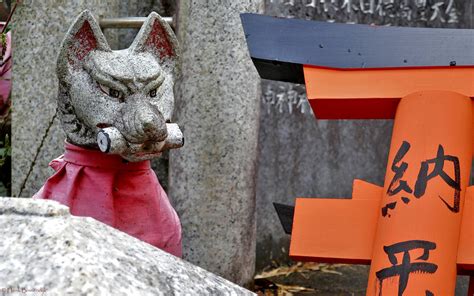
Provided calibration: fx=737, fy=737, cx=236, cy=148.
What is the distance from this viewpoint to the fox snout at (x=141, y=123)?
229 cm

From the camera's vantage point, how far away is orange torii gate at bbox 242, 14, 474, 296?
1.93 meters

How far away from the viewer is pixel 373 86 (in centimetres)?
211

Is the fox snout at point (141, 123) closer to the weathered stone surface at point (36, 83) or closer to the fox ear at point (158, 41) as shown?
the fox ear at point (158, 41)

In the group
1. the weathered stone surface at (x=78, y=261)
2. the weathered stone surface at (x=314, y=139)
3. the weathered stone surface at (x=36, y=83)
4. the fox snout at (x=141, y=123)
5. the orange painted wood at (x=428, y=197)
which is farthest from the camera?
the weathered stone surface at (x=314, y=139)

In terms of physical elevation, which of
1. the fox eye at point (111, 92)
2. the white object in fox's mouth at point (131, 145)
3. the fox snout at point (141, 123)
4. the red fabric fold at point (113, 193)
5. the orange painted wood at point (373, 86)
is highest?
the orange painted wood at point (373, 86)

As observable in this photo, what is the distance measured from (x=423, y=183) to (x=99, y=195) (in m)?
1.08

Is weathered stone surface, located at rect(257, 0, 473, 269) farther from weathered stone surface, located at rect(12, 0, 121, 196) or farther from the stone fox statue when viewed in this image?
the stone fox statue

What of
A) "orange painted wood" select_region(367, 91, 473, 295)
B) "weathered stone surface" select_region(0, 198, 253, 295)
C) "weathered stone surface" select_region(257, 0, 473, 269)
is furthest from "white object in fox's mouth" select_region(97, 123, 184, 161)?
"weathered stone surface" select_region(257, 0, 473, 269)

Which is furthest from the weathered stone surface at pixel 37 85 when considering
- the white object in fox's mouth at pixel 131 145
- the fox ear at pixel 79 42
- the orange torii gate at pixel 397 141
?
the orange torii gate at pixel 397 141

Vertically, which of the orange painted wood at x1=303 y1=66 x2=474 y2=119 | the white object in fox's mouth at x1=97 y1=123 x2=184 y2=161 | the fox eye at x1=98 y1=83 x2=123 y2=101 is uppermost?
the orange painted wood at x1=303 y1=66 x2=474 y2=119

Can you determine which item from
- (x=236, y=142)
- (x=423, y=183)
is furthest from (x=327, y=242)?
(x=236, y=142)

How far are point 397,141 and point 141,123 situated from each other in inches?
30.7

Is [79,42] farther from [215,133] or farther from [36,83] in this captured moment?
[215,133]

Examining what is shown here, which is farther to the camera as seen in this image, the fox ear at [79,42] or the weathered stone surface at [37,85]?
the weathered stone surface at [37,85]
